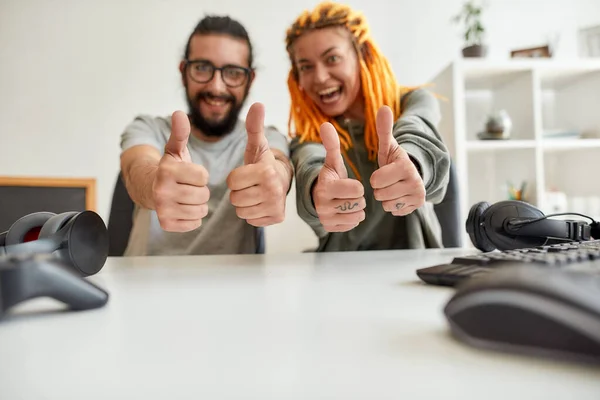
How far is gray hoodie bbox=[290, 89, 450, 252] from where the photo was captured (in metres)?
0.88

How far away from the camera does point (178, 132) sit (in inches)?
26.7

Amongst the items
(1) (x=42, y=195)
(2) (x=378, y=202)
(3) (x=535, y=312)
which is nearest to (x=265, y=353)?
(3) (x=535, y=312)

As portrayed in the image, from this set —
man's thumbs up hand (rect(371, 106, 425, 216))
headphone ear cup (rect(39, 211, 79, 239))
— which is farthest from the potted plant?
headphone ear cup (rect(39, 211, 79, 239))

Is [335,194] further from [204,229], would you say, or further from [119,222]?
[119,222]

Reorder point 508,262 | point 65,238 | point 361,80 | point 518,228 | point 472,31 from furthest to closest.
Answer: point 472,31, point 361,80, point 518,228, point 65,238, point 508,262

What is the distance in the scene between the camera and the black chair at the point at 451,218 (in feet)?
4.26

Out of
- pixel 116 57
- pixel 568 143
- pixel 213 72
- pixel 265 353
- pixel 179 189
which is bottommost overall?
pixel 265 353

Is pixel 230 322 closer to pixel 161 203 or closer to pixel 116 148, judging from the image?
pixel 161 203

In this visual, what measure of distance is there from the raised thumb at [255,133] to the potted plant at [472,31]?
1.55 metres

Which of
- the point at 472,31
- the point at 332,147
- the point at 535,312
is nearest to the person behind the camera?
the point at 535,312

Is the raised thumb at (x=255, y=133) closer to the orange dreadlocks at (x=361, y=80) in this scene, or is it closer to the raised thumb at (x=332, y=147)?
the raised thumb at (x=332, y=147)

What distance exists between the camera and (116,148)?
2148 mm

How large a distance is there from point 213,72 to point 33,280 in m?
1.21

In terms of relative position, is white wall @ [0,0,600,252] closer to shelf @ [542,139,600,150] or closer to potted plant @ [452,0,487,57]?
potted plant @ [452,0,487,57]
